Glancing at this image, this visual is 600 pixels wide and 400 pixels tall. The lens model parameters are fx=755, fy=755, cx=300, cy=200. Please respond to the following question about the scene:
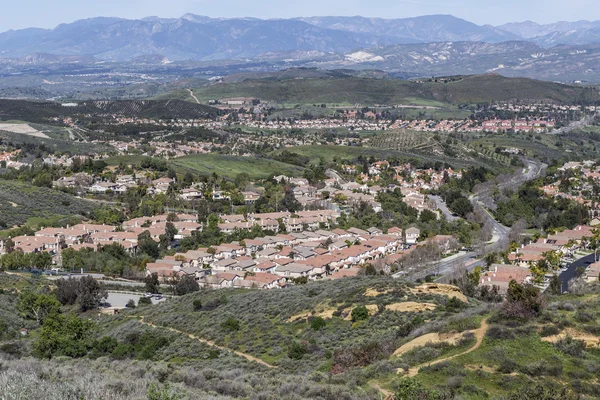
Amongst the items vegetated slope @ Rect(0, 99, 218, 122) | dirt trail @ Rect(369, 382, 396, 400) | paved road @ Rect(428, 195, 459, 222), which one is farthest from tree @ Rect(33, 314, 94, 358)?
vegetated slope @ Rect(0, 99, 218, 122)

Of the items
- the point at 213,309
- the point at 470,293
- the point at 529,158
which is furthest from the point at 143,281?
the point at 529,158

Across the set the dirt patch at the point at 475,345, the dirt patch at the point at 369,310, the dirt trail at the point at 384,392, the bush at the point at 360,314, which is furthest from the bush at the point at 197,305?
the dirt trail at the point at 384,392

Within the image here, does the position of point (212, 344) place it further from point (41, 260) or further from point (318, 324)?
point (41, 260)

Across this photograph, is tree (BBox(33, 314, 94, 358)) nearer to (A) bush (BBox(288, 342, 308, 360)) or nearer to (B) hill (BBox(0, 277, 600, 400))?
(B) hill (BBox(0, 277, 600, 400))

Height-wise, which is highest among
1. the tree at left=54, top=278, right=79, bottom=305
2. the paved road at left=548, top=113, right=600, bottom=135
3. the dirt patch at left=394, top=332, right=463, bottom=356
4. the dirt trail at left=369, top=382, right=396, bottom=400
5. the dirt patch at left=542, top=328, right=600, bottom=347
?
the dirt patch at left=542, top=328, right=600, bottom=347

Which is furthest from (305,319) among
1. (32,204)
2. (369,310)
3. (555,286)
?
(32,204)

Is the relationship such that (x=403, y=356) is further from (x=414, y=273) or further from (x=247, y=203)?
(x=247, y=203)
